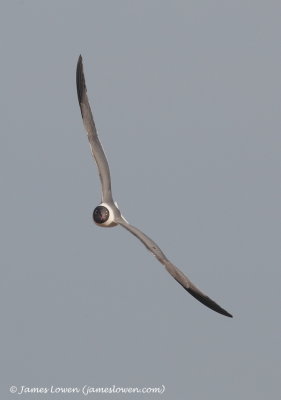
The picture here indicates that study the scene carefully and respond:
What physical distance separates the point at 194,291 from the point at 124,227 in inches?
111

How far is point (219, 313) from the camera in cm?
3916

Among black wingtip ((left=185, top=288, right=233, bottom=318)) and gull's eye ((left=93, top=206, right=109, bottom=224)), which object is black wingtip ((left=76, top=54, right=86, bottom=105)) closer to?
gull's eye ((left=93, top=206, right=109, bottom=224))

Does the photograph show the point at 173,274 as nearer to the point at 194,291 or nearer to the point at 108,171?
the point at 194,291

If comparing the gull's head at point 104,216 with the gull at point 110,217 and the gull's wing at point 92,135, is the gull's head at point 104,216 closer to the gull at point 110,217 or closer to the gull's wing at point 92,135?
the gull at point 110,217

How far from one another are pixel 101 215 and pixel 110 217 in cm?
28

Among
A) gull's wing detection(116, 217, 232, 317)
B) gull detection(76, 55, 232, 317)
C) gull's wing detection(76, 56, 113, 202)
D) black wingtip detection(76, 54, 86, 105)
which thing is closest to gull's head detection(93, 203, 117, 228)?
gull detection(76, 55, 232, 317)

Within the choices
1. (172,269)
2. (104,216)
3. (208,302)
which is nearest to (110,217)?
(104,216)

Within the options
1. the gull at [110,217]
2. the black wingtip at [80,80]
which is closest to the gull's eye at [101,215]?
the gull at [110,217]

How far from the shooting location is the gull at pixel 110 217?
38938 millimetres

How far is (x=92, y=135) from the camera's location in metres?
41.3

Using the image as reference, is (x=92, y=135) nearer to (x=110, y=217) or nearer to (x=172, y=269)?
(x=110, y=217)

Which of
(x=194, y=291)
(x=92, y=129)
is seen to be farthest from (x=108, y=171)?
(x=194, y=291)

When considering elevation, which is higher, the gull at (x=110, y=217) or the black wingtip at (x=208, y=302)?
the gull at (x=110, y=217)

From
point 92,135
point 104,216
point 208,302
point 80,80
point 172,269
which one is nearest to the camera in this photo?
point 172,269
